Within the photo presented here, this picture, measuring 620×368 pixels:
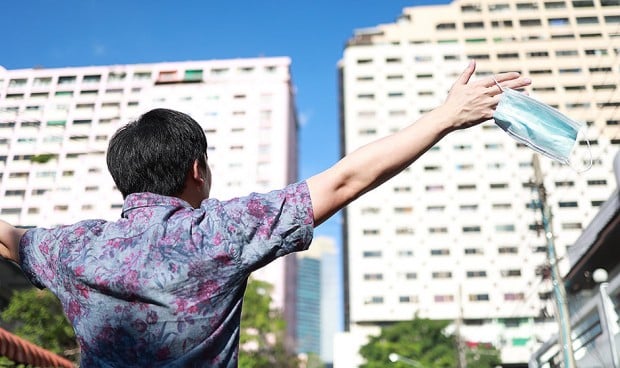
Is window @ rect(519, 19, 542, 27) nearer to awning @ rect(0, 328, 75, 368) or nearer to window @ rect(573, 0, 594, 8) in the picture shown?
window @ rect(573, 0, 594, 8)

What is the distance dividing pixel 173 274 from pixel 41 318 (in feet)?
89.9

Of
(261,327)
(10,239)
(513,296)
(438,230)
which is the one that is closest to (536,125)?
(10,239)

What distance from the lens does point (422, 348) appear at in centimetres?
4212

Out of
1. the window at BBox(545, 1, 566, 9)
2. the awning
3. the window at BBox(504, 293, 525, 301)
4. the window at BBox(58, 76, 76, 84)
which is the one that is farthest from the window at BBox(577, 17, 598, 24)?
the awning

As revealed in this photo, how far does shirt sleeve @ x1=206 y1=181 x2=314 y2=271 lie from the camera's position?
1.40 metres

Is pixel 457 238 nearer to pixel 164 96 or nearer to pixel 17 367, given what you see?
pixel 164 96

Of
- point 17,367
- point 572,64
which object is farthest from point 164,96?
point 17,367

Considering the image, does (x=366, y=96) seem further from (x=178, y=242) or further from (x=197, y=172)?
(x=178, y=242)

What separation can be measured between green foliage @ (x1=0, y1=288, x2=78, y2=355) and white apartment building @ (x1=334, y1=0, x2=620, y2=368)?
28.7 metres

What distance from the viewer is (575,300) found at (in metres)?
21.7

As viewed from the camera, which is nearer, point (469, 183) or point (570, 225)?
point (570, 225)

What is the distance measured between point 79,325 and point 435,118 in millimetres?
1031

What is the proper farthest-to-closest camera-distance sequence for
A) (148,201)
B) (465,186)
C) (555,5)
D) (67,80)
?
1. (555,5)
2. (465,186)
3. (67,80)
4. (148,201)

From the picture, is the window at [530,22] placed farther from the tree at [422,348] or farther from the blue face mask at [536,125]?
the blue face mask at [536,125]
